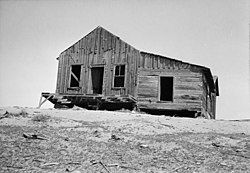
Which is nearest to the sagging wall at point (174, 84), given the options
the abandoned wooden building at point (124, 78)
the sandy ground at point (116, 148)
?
the abandoned wooden building at point (124, 78)

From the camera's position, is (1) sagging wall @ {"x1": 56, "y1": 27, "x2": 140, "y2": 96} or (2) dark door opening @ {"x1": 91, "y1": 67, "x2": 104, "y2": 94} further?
(2) dark door opening @ {"x1": 91, "y1": 67, "x2": 104, "y2": 94}

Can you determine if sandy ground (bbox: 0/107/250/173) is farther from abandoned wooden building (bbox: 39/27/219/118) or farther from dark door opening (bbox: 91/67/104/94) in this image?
dark door opening (bbox: 91/67/104/94)

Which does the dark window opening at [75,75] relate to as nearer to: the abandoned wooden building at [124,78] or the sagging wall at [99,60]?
the abandoned wooden building at [124,78]

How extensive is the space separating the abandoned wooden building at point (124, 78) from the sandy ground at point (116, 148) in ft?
29.7

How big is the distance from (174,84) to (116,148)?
43.8 feet

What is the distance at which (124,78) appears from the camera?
22109mm

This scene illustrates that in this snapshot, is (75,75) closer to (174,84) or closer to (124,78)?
(124,78)

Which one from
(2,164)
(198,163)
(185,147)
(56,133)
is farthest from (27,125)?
(198,163)

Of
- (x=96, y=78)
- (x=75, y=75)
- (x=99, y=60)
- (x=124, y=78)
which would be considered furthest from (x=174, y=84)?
(x=75, y=75)

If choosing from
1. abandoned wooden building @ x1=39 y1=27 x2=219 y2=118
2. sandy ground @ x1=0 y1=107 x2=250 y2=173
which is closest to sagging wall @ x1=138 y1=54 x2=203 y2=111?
abandoned wooden building @ x1=39 y1=27 x2=219 y2=118

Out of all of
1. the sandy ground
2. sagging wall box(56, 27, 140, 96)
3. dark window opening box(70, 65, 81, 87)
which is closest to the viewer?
the sandy ground

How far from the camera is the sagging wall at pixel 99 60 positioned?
22.0 meters

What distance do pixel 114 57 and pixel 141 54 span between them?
2.10 metres

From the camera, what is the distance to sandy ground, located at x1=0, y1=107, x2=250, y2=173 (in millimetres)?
7113
